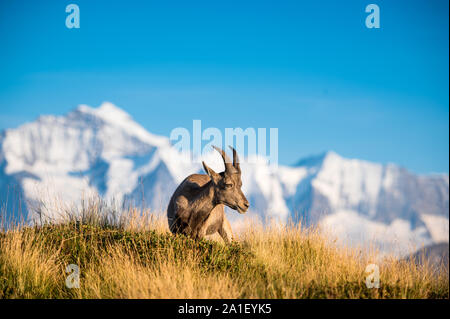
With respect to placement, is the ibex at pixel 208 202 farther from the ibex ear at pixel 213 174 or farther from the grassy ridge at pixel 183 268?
the grassy ridge at pixel 183 268

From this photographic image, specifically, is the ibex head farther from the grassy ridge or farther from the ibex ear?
the grassy ridge

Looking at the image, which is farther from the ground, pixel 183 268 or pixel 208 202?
pixel 208 202

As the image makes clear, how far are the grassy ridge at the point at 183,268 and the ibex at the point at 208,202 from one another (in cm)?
41

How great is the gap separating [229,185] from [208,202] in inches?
29.4

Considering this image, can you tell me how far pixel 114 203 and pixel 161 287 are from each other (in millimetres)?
6822

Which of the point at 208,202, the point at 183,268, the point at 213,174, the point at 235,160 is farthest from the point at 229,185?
the point at 183,268

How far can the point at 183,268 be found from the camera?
35.1 ft

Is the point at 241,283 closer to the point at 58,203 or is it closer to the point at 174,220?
the point at 174,220

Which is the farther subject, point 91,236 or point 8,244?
point 91,236

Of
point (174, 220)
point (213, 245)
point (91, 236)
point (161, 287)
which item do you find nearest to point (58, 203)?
point (91, 236)

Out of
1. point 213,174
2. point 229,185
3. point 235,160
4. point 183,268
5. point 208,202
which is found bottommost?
point 183,268

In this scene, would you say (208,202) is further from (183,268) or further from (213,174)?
(183,268)

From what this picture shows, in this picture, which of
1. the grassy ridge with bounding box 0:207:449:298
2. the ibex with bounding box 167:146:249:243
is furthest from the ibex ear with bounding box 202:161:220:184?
the grassy ridge with bounding box 0:207:449:298
